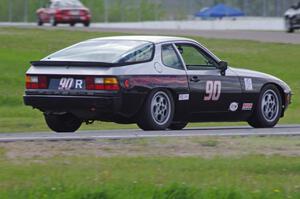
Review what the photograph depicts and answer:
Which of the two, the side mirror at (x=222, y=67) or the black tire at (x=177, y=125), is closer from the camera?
the black tire at (x=177, y=125)

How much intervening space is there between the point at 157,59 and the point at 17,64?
Result: 15.4m

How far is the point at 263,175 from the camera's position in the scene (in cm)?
1071

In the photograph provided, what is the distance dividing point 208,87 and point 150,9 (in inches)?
2216

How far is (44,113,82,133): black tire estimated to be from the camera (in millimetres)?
15876

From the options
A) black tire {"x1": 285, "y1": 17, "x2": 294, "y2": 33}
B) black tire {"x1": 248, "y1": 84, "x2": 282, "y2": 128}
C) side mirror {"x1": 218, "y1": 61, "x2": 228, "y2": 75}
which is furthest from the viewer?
black tire {"x1": 285, "y1": 17, "x2": 294, "y2": 33}

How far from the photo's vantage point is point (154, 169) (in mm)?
10812

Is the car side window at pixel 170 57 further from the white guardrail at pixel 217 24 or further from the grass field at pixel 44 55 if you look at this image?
the white guardrail at pixel 217 24

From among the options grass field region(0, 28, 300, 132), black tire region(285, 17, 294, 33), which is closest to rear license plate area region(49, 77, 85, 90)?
grass field region(0, 28, 300, 132)

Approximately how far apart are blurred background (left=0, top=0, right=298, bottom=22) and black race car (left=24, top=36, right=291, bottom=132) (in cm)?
5372

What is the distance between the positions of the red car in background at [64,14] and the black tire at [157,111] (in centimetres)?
4192

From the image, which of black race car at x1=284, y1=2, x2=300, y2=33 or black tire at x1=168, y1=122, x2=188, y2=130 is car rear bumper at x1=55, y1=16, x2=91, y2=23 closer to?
black race car at x1=284, y1=2, x2=300, y2=33

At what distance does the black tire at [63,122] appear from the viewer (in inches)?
625

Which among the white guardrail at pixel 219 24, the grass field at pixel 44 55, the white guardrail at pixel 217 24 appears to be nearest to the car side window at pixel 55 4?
the white guardrail at pixel 217 24

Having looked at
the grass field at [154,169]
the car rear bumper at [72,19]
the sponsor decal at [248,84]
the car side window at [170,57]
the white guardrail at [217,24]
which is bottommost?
the white guardrail at [217,24]
